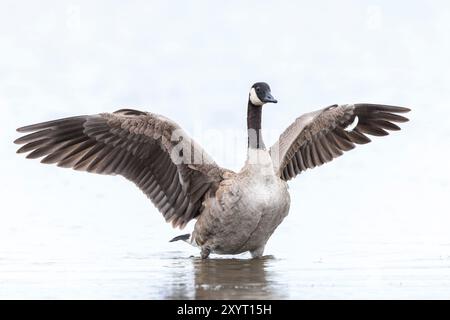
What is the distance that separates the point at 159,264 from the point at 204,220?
890 millimetres

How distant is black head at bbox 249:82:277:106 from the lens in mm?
11484

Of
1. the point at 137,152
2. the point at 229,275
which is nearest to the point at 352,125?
the point at 137,152

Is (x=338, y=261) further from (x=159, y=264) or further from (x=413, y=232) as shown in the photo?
(x=413, y=232)

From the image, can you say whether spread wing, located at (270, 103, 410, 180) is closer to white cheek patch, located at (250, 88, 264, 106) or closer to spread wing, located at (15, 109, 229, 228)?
white cheek patch, located at (250, 88, 264, 106)

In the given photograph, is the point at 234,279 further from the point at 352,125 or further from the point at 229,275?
the point at 352,125

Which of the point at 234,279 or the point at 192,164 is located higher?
the point at 192,164

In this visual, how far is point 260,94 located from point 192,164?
122cm

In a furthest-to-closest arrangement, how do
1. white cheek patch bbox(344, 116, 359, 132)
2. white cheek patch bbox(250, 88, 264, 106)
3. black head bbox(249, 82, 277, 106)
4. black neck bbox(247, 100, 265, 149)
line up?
1. white cheek patch bbox(344, 116, 359, 132)
2. white cheek patch bbox(250, 88, 264, 106)
3. black head bbox(249, 82, 277, 106)
4. black neck bbox(247, 100, 265, 149)

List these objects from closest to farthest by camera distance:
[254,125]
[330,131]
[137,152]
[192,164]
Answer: [192,164] → [137,152] → [254,125] → [330,131]

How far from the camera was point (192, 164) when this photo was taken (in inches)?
444

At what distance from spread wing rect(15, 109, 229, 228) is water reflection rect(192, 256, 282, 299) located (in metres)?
0.97

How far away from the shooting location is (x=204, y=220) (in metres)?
11.4

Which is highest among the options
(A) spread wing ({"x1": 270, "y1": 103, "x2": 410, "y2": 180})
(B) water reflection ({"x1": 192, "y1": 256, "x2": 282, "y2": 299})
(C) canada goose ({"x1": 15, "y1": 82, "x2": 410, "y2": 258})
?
(A) spread wing ({"x1": 270, "y1": 103, "x2": 410, "y2": 180})

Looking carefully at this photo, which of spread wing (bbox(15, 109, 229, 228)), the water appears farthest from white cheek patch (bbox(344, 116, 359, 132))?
spread wing (bbox(15, 109, 229, 228))
